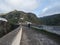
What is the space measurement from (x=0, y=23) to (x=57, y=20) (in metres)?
36.4

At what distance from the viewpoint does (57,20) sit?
286ft

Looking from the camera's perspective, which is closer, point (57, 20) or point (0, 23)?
point (0, 23)

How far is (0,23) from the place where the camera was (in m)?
61.7
